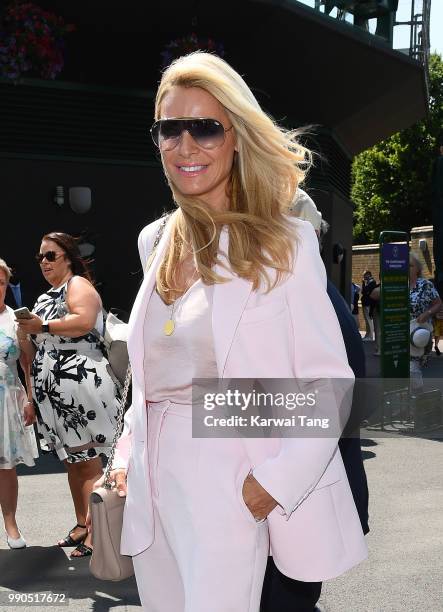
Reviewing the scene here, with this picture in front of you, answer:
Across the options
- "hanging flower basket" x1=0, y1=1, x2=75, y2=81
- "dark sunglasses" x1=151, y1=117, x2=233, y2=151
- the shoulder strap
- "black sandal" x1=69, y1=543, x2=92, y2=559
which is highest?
"hanging flower basket" x1=0, y1=1, x2=75, y2=81

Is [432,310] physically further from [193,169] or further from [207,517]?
[207,517]

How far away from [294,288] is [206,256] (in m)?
0.26

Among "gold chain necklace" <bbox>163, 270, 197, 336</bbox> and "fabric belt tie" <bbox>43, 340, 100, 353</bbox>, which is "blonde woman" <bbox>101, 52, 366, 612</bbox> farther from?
"fabric belt tie" <bbox>43, 340, 100, 353</bbox>

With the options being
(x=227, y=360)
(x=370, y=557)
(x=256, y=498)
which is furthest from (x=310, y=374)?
(x=370, y=557)

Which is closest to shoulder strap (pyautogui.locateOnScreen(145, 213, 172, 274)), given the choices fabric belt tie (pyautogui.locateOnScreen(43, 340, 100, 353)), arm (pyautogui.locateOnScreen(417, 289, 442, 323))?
fabric belt tie (pyautogui.locateOnScreen(43, 340, 100, 353))

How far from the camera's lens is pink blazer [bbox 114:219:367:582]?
212 centimetres

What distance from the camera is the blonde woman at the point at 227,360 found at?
2.17 metres

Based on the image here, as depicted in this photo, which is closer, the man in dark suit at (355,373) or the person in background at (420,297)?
the man in dark suit at (355,373)

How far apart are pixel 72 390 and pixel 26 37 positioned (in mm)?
8276

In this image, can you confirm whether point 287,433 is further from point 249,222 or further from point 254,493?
point 249,222

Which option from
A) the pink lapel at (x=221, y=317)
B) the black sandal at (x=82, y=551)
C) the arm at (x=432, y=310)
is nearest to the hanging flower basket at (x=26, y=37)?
the arm at (x=432, y=310)

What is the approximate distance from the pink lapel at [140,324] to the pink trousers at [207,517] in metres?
0.12

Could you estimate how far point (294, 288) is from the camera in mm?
2178

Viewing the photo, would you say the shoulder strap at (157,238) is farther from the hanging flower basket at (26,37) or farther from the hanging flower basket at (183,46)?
the hanging flower basket at (183,46)
